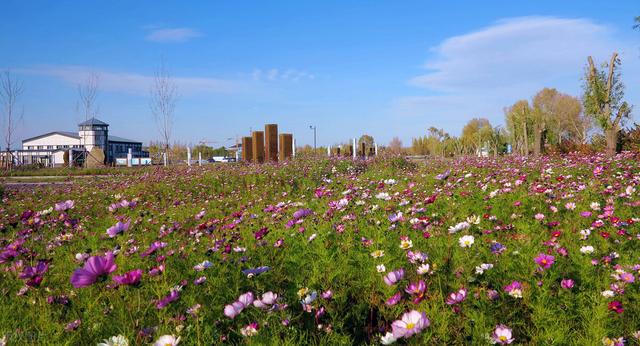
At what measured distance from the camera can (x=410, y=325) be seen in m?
1.55

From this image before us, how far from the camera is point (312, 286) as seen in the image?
248 cm

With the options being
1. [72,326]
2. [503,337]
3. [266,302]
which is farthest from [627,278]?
[72,326]

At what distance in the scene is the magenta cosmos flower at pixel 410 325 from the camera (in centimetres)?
149

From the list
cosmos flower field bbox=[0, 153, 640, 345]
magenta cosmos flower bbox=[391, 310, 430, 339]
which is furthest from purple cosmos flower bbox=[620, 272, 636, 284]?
magenta cosmos flower bbox=[391, 310, 430, 339]

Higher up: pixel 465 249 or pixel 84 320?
pixel 465 249

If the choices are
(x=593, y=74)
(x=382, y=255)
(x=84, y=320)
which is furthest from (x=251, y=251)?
(x=593, y=74)

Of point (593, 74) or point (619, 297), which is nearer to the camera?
point (619, 297)

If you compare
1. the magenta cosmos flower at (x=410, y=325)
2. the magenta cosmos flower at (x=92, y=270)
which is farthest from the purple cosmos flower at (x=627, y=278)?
the magenta cosmos flower at (x=92, y=270)

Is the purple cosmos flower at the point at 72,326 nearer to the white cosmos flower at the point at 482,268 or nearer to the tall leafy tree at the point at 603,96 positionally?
the white cosmos flower at the point at 482,268

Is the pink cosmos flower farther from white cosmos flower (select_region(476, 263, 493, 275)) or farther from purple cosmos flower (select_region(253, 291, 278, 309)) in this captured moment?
purple cosmos flower (select_region(253, 291, 278, 309))

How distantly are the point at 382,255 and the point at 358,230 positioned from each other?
84 centimetres

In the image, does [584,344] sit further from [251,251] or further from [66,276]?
[66,276]

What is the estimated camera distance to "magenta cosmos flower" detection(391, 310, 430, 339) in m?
1.49

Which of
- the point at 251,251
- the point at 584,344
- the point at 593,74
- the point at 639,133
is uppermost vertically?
the point at 593,74
